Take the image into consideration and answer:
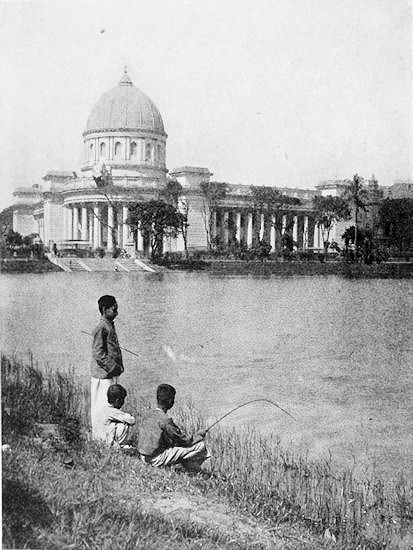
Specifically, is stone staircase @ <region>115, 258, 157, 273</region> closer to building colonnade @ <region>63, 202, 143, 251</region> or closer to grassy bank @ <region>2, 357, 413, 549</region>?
building colonnade @ <region>63, 202, 143, 251</region>

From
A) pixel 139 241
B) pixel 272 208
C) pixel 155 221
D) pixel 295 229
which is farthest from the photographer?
pixel 272 208

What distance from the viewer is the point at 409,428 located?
22.5ft

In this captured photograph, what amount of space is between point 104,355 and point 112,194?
413 centimetres

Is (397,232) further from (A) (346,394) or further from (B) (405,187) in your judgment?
(A) (346,394)

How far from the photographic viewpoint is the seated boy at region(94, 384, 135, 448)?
5.47 m

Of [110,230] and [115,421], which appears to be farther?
[110,230]

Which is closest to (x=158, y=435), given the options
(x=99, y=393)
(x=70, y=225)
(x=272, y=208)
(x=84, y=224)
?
(x=99, y=393)

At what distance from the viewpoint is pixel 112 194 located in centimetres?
938

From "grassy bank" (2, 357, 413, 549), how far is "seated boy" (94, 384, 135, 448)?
0.20 m

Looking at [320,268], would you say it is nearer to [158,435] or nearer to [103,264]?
[103,264]

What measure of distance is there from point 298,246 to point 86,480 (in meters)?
7.05

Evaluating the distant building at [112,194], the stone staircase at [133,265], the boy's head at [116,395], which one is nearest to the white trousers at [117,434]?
the boy's head at [116,395]

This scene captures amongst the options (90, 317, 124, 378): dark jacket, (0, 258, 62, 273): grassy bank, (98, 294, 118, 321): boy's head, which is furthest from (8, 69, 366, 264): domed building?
(90, 317, 124, 378): dark jacket

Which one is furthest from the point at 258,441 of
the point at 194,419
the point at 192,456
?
the point at 192,456
